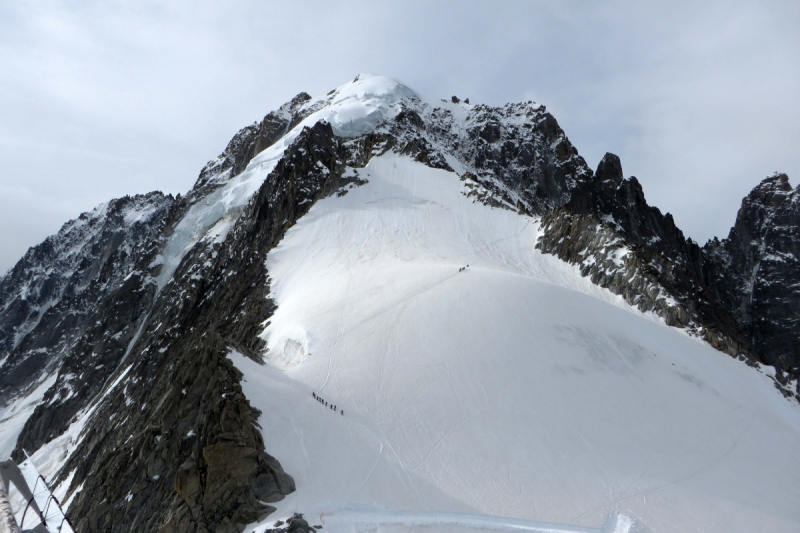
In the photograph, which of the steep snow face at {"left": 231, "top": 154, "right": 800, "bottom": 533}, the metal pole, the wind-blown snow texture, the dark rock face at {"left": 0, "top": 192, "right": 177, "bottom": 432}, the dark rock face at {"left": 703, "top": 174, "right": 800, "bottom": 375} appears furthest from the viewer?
the dark rock face at {"left": 703, "top": 174, "right": 800, "bottom": 375}

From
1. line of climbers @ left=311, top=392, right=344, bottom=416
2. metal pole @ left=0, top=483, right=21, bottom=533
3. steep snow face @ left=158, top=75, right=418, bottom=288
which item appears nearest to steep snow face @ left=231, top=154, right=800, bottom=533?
line of climbers @ left=311, top=392, right=344, bottom=416

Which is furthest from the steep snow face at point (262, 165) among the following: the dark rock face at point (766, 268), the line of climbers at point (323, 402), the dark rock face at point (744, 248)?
the dark rock face at point (766, 268)

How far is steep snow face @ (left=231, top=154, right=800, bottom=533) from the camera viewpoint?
2078 cm

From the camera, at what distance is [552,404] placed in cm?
2805

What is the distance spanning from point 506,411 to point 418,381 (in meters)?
5.35

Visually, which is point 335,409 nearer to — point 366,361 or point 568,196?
point 366,361

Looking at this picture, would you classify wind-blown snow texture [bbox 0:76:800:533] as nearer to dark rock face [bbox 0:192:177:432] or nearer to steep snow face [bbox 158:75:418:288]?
dark rock face [bbox 0:192:177:432]

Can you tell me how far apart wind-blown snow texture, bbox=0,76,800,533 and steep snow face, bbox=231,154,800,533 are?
0.47 ft

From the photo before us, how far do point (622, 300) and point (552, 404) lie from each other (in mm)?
19433

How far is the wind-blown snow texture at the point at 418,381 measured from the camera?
20625mm

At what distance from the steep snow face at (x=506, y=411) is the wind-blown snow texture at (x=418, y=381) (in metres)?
0.14

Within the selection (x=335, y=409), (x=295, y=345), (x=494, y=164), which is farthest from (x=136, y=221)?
(x=335, y=409)

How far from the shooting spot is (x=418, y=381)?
28.6 meters

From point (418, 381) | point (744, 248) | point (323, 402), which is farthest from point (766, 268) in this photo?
point (323, 402)
